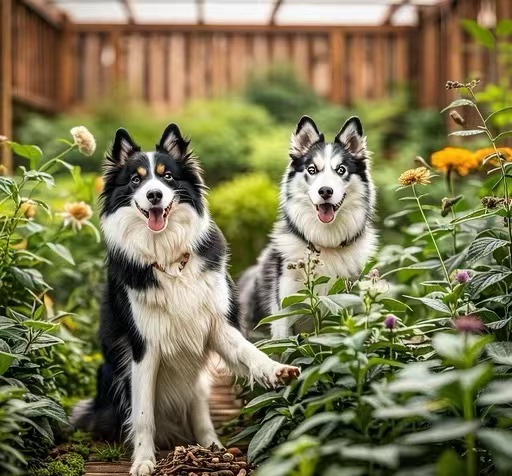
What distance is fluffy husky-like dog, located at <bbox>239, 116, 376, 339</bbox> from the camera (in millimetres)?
3254

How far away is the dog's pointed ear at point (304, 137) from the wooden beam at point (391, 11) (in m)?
6.67

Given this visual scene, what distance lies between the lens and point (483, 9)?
8188 millimetres

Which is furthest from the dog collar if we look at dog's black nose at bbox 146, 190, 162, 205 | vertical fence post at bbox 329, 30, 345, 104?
vertical fence post at bbox 329, 30, 345, 104

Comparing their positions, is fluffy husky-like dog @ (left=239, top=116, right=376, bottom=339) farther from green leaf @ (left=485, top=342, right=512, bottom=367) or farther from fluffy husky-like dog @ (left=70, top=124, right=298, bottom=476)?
green leaf @ (left=485, top=342, right=512, bottom=367)

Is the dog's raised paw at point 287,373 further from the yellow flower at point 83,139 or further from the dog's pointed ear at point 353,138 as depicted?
the yellow flower at point 83,139

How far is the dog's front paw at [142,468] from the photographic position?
110 inches

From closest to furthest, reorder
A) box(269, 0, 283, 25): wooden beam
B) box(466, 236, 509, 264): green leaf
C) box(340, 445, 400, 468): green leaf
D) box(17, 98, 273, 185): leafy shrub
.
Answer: box(340, 445, 400, 468): green leaf
box(466, 236, 509, 264): green leaf
box(17, 98, 273, 185): leafy shrub
box(269, 0, 283, 25): wooden beam

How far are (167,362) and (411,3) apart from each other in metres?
7.70

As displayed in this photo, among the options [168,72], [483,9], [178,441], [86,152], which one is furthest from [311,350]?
[168,72]

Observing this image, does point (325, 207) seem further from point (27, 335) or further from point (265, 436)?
point (27, 335)

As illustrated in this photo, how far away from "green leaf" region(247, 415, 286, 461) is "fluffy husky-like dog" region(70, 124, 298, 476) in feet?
1.04

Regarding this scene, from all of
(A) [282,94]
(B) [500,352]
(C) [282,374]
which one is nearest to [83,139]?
(C) [282,374]

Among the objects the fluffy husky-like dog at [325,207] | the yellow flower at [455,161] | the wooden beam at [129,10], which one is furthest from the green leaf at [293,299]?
the wooden beam at [129,10]

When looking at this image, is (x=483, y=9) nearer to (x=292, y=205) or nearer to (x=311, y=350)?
(x=292, y=205)
